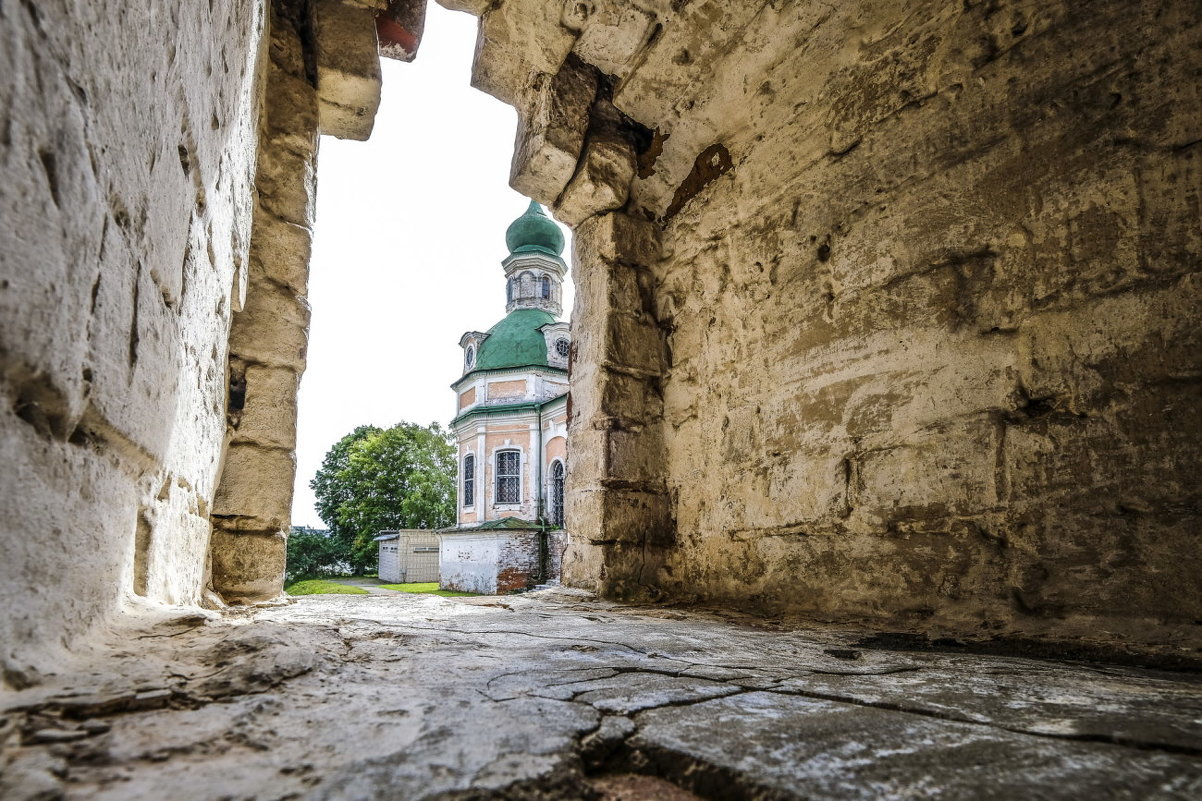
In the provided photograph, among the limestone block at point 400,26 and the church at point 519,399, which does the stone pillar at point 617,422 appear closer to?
the limestone block at point 400,26

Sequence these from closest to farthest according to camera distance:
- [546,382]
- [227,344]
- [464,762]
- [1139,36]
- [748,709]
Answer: [464,762], [748,709], [1139,36], [227,344], [546,382]

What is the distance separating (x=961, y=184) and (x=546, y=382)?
21217mm

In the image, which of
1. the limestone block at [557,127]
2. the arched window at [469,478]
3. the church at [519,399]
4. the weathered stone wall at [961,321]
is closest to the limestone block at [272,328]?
the limestone block at [557,127]

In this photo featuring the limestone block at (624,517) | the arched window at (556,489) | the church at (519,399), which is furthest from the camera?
the church at (519,399)

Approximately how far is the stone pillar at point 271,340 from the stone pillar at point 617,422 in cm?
162

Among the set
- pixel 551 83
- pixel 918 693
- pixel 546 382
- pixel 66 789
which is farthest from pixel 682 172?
pixel 546 382

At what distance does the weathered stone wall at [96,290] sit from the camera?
0.89 metres

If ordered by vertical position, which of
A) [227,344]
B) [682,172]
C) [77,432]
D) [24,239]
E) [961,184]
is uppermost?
[682,172]

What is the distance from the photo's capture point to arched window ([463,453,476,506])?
77.3 ft

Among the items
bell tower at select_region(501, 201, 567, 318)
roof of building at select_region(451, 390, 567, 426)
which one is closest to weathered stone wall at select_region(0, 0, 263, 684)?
roof of building at select_region(451, 390, 567, 426)

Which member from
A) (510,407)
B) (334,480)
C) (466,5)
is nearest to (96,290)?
(466,5)

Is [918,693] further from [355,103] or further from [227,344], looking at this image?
[355,103]

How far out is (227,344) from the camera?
3.00 m

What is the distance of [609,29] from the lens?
3.54m
